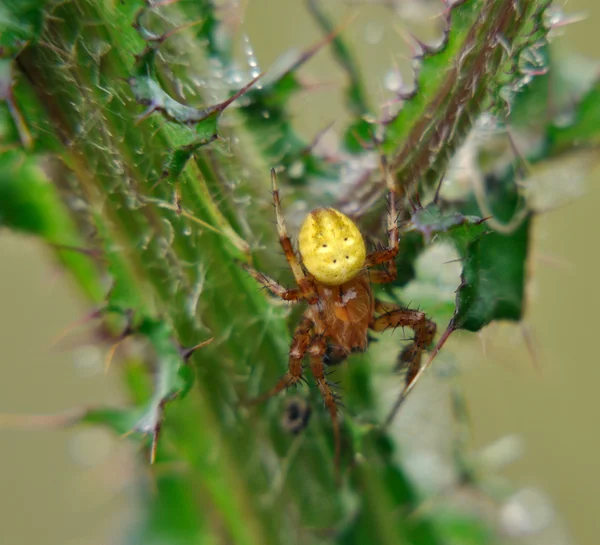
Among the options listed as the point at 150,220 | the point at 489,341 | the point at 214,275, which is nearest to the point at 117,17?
the point at 150,220

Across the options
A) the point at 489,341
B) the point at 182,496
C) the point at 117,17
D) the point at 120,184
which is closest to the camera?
the point at 117,17

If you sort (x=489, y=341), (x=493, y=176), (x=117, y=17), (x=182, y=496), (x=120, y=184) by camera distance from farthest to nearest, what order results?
(x=182, y=496)
(x=493, y=176)
(x=489, y=341)
(x=120, y=184)
(x=117, y=17)

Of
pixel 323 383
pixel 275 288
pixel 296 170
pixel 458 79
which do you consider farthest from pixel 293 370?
pixel 458 79

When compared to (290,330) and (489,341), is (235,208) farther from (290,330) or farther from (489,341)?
(489,341)

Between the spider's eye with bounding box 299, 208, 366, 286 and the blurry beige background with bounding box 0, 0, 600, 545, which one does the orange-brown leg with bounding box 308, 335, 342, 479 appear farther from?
the blurry beige background with bounding box 0, 0, 600, 545

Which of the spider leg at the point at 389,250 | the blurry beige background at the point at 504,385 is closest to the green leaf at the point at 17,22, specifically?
the spider leg at the point at 389,250

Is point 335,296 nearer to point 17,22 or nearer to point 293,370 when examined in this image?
point 293,370

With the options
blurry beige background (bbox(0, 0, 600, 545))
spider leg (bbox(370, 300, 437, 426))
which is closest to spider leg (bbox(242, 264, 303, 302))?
spider leg (bbox(370, 300, 437, 426))
